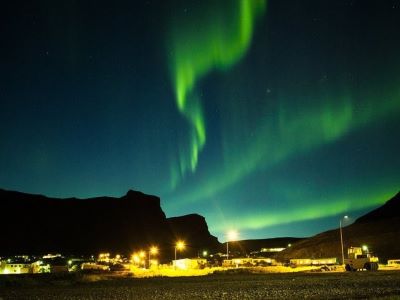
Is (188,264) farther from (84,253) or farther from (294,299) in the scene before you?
(84,253)

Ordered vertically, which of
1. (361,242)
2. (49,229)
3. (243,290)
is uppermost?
(49,229)

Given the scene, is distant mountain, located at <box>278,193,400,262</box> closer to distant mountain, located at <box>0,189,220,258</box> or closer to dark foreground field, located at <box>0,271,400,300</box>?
dark foreground field, located at <box>0,271,400,300</box>

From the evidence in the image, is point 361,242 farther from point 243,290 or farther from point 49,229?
point 49,229

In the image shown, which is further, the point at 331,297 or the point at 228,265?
the point at 228,265

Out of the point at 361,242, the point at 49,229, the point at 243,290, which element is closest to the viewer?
the point at 243,290

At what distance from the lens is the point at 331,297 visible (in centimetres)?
2319

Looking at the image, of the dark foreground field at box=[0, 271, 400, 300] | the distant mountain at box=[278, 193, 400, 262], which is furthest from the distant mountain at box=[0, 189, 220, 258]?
the dark foreground field at box=[0, 271, 400, 300]

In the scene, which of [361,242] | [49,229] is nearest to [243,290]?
[361,242]

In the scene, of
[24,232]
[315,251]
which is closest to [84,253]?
[24,232]

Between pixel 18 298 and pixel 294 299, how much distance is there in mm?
17218

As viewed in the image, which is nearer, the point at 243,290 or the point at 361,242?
the point at 243,290

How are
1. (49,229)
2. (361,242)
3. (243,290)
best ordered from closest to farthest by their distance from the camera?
(243,290), (361,242), (49,229)

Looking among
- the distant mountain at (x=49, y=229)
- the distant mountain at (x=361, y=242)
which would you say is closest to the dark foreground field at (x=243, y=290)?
the distant mountain at (x=361, y=242)

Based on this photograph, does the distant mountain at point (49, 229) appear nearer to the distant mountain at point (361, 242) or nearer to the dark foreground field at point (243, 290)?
the distant mountain at point (361, 242)
